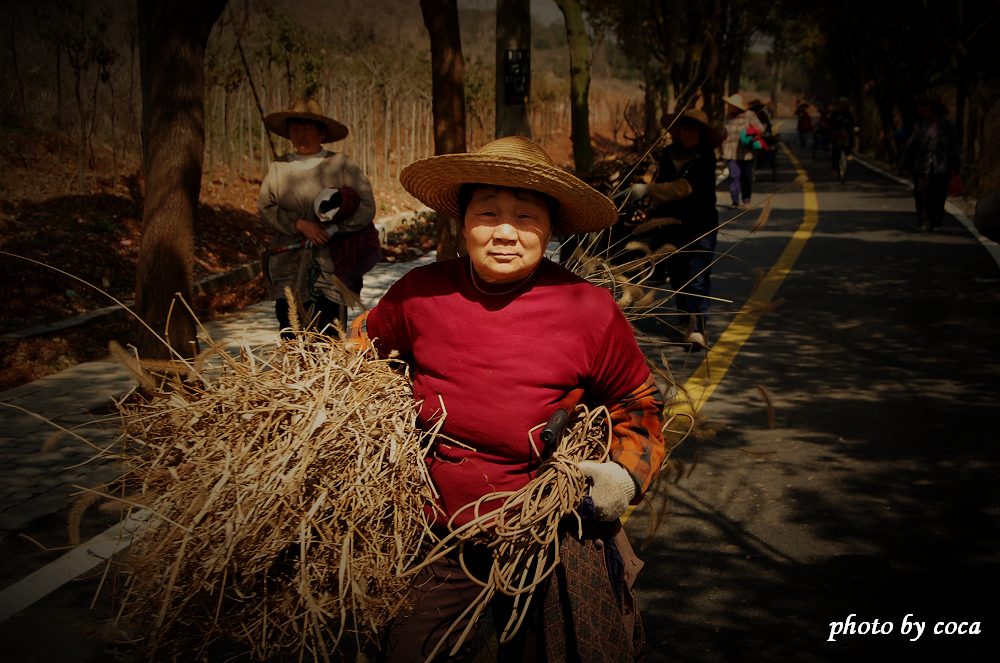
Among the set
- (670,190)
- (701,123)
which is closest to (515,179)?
(670,190)

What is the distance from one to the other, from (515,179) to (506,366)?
1.60ft

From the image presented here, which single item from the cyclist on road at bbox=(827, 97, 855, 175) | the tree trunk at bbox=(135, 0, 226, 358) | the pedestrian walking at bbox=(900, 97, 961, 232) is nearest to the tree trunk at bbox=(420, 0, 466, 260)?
the tree trunk at bbox=(135, 0, 226, 358)

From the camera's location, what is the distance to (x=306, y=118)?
6.46 m

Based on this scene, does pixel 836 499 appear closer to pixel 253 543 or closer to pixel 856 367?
pixel 856 367

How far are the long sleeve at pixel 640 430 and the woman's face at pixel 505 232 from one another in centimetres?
45

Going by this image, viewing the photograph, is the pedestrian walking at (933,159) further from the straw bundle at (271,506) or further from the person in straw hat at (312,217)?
the straw bundle at (271,506)

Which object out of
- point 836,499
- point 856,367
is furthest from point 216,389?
point 856,367

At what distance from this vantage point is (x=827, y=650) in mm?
3686

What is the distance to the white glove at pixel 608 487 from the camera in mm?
2514

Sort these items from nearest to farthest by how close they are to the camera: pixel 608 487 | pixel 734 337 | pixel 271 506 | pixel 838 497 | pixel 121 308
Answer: pixel 271 506 → pixel 608 487 → pixel 838 497 → pixel 734 337 → pixel 121 308

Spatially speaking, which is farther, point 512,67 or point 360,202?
point 512,67

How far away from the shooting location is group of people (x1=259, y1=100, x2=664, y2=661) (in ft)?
8.49

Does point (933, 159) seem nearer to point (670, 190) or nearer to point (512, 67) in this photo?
point (512, 67)

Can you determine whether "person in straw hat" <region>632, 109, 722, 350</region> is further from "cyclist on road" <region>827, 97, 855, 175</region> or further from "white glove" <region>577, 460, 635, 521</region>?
"cyclist on road" <region>827, 97, 855, 175</region>
